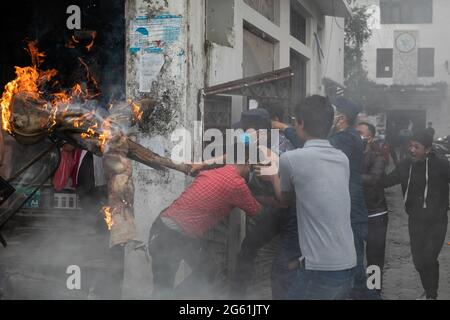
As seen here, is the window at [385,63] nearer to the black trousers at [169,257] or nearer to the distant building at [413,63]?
the distant building at [413,63]

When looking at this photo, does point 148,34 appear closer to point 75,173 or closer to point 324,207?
point 75,173

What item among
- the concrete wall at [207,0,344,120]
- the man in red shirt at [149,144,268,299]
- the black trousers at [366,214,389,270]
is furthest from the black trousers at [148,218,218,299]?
the concrete wall at [207,0,344,120]

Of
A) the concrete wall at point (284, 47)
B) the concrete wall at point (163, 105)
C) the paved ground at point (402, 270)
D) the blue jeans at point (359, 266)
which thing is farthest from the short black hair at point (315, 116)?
the paved ground at point (402, 270)

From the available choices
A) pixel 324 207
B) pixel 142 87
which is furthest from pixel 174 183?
pixel 324 207

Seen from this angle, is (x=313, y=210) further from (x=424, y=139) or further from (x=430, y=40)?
(x=430, y=40)

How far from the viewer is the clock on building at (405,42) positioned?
32.7m

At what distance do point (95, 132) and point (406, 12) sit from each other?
30.3 meters

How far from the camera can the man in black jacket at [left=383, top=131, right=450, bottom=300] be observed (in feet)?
19.8

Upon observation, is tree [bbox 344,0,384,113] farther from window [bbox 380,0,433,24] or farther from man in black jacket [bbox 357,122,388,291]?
man in black jacket [bbox 357,122,388,291]

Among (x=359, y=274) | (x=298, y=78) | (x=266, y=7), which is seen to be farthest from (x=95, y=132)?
(x=298, y=78)

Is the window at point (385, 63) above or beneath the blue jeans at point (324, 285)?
above

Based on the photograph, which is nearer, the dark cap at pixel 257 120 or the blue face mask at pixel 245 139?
the blue face mask at pixel 245 139

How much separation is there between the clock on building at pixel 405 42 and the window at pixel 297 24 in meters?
22.2

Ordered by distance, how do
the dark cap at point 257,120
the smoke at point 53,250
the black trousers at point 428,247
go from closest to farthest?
the dark cap at point 257,120 < the smoke at point 53,250 < the black trousers at point 428,247
